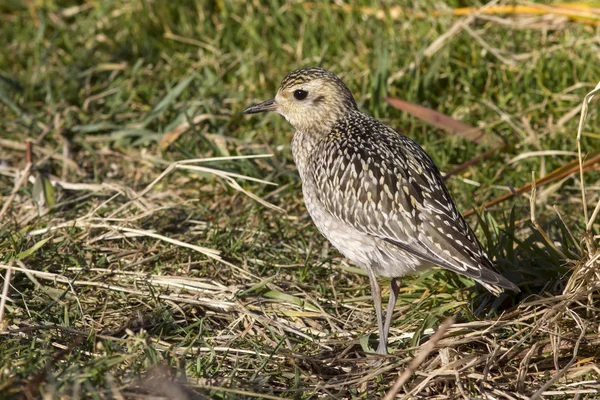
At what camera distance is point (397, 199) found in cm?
480

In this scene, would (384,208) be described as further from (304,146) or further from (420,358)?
(420,358)

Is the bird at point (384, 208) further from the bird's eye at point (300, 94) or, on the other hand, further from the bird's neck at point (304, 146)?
the bird's eye at point (300, 94)

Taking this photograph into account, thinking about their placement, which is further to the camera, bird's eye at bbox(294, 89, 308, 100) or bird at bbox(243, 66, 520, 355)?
bird's eye at bbox(294, 89, 308, 100)

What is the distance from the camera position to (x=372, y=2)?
8016 millimetres

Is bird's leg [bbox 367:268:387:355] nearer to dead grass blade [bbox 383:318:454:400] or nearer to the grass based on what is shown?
the grass

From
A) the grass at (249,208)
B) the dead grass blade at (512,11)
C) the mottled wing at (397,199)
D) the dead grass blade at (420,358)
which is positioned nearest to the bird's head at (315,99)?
the mottled wing at (397,199)

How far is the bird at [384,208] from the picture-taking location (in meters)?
4.63

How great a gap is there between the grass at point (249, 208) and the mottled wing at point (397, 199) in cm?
44

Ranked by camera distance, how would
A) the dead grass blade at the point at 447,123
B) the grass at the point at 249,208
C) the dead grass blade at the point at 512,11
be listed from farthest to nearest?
the dead grass blade at the point at 512,11
the dead grass blade at the point at 447,123
the grass at the point at 249,208

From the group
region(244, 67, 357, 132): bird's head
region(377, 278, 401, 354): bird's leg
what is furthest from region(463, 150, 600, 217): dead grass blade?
region(244, 67, 357, 132): bird's head

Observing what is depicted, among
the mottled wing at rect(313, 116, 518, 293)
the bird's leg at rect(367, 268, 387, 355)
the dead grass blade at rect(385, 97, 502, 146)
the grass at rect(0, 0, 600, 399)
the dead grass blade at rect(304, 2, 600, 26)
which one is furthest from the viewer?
the dead grass blade at rect(304, 2, 600, 26)

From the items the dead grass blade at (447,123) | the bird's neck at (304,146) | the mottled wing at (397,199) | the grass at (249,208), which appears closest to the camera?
the grass at (249,208)

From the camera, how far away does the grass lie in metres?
4.43

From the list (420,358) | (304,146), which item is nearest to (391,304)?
(304,146)
